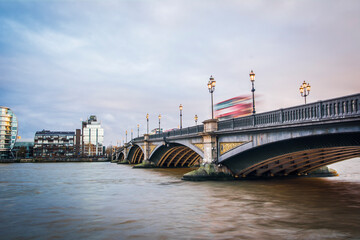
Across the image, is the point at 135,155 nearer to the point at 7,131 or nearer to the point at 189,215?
the point at 189,215

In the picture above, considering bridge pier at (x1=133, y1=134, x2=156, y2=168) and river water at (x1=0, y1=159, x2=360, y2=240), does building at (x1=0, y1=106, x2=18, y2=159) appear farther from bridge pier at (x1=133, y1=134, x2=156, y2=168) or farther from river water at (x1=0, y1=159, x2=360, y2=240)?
river water at (x1=0, y1=159, x2=360, y2=240)

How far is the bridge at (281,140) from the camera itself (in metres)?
16.7

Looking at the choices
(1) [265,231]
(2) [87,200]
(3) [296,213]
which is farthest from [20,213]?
(3) [296,213]

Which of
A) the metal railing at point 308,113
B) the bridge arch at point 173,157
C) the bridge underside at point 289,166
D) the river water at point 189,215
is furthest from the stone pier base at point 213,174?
the bridge arch at point 173,157

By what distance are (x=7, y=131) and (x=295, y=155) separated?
159296 mm

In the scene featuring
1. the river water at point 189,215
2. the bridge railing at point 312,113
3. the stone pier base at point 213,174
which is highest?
the bridge railing at point 312,113

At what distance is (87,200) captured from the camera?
21344mm

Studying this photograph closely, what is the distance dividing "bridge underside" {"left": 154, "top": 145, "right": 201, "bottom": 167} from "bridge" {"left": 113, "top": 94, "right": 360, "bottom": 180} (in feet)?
52.8

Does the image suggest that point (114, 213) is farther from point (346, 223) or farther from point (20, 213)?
point (346, 223)

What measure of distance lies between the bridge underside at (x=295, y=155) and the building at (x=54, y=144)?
511ft

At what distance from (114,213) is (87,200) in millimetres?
5547

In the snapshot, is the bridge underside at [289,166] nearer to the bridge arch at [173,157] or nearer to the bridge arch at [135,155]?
the bridge arch at [173,157]

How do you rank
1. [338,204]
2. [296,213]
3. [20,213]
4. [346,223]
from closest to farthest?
[346,223] < [296,213] < [20,213] < [338,204]

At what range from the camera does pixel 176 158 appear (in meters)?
61.9
